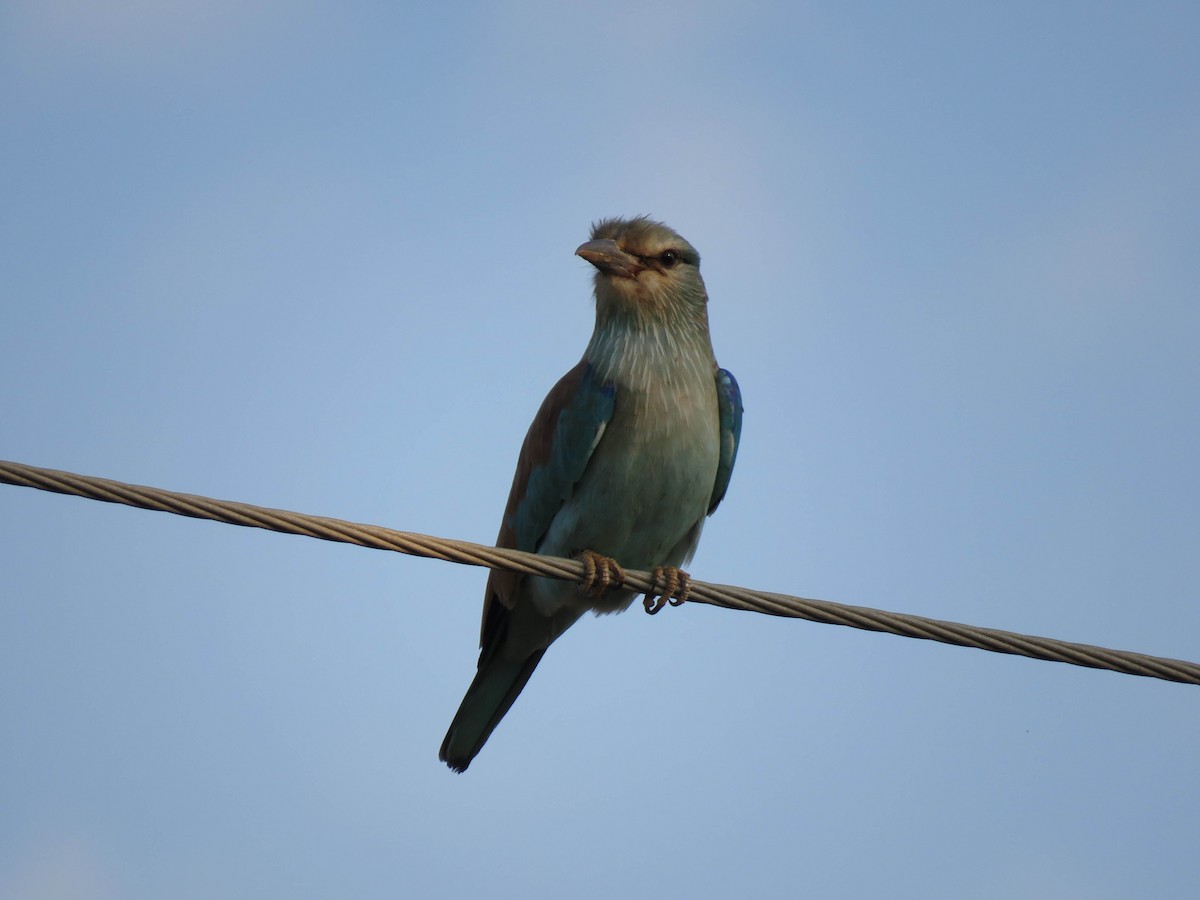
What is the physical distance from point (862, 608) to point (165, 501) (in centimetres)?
172

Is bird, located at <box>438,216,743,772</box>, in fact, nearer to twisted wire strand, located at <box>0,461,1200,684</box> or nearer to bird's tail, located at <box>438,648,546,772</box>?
bird's tail, located at <box>438,648,546,772</box>

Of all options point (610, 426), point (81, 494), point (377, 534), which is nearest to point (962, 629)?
point (377, 534)

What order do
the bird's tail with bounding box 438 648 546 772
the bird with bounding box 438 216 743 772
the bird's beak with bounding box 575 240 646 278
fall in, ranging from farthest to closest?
the bird's tail with bounding box 438 648 546 772, the bird's beak with bounding box 575 240 646 278, the bird with bounding box 438 216 743 772

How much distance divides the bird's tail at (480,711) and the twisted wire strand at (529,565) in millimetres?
1692

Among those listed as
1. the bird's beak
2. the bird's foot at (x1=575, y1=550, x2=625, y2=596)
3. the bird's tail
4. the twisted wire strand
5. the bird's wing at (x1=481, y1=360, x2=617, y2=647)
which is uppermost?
the bird's beak

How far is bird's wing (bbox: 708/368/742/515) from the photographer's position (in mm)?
5133

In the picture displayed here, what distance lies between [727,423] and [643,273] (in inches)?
26.6

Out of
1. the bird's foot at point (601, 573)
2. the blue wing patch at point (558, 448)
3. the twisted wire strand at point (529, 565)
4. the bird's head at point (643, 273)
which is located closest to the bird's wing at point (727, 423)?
the bird's head at point (643, 273)

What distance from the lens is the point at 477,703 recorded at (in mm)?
5281

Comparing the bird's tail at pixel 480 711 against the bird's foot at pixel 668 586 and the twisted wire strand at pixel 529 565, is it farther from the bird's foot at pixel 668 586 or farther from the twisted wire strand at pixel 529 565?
the twisted wire strand at pixel 529 565

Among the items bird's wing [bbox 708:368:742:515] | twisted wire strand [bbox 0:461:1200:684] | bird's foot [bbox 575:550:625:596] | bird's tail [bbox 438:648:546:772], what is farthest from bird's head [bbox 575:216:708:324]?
twisted wire strand [bbox 0:461:1200:684]

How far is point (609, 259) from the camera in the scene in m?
5.11

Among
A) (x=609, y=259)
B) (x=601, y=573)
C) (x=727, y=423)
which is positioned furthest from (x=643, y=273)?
(x=601, y=573)

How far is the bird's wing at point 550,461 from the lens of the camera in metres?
4.79
